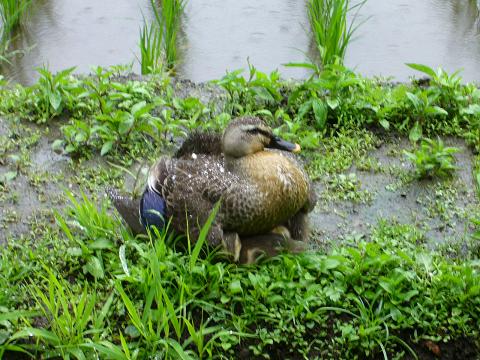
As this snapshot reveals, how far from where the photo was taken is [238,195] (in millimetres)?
3383

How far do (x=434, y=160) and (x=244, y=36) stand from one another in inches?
106

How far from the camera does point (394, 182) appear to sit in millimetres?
4289

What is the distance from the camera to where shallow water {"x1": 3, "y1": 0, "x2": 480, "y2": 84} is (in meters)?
5.96

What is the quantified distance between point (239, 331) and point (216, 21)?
405 centimetres

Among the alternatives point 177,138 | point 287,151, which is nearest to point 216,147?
point 287,151

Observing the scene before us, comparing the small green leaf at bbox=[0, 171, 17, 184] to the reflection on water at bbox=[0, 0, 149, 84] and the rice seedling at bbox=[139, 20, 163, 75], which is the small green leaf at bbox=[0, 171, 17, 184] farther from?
→ the reflection on water at bbox=[0, 0, 149, 84]

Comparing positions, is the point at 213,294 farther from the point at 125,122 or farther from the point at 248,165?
the point at 125,122

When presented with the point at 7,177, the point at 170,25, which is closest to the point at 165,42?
the point at 170,25

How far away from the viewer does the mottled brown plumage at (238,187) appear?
339 cm

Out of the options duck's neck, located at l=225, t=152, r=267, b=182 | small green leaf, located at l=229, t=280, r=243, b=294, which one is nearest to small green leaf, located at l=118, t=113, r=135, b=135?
duck's neck, located at l=225, t=152, r=267, b=182

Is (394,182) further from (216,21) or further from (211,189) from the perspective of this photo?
(216,21)

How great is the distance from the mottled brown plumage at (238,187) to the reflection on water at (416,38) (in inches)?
100

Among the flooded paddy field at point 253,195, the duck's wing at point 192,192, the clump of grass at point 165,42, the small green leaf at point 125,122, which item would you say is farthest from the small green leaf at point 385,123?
the clump of grass at point 165,42

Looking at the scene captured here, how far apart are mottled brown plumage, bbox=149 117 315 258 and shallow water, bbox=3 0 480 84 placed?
2.29 metres
